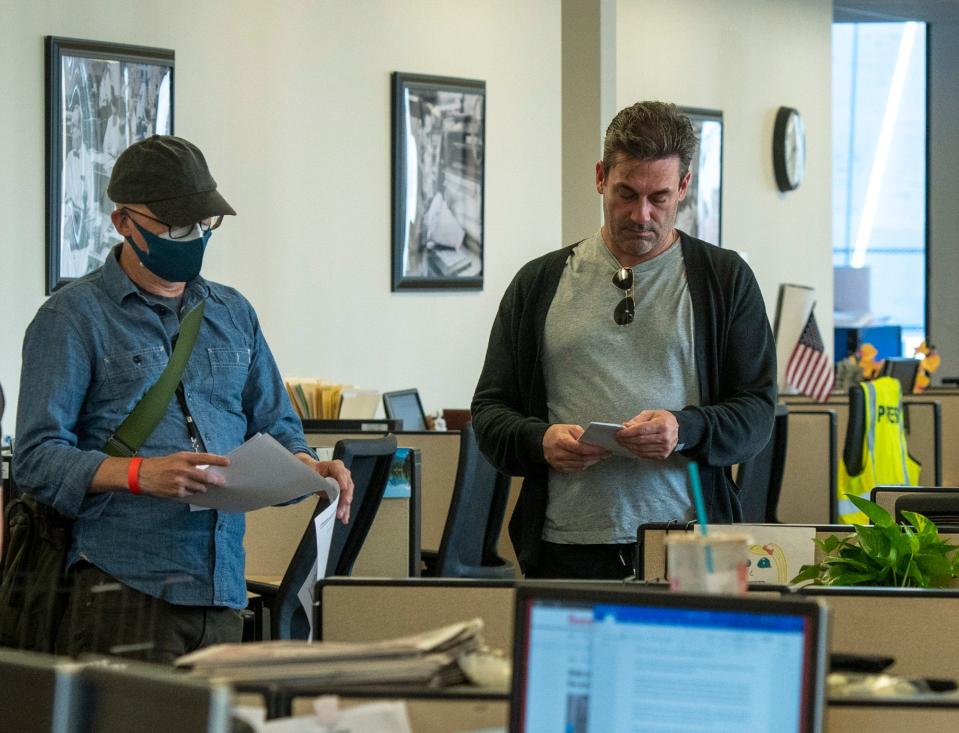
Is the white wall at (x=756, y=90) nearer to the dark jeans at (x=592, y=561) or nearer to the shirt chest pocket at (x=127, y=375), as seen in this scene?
the dark jeans at (x=592, y=561)

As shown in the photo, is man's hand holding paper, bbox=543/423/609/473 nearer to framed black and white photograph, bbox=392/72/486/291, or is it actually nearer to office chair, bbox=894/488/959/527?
office chair, bbox=894/488/959/527

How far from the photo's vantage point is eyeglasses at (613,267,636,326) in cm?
271

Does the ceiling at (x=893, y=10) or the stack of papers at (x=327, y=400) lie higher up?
the ceiling at (x=893, y=10)

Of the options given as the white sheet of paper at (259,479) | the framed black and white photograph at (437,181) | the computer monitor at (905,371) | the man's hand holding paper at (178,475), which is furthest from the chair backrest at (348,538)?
the computer monitor at (905,371)

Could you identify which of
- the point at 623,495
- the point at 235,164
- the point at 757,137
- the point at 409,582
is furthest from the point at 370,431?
the point at 757,137

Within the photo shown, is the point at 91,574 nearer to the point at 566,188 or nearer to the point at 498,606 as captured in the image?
the point at 498,606

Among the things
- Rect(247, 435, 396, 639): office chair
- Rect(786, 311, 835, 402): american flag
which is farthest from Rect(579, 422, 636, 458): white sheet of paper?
Rect(786, 311, 835, 402): american flag

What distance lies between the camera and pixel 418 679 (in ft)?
4.97

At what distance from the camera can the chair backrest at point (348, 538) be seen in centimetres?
374

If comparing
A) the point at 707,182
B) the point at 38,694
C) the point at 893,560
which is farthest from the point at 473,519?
the point at 707,182

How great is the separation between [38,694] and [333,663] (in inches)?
11.4

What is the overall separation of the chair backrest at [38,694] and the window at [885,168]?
1265 centimetres

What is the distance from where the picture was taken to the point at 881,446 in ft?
19.3

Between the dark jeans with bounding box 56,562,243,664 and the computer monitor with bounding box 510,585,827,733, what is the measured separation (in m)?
0.96
